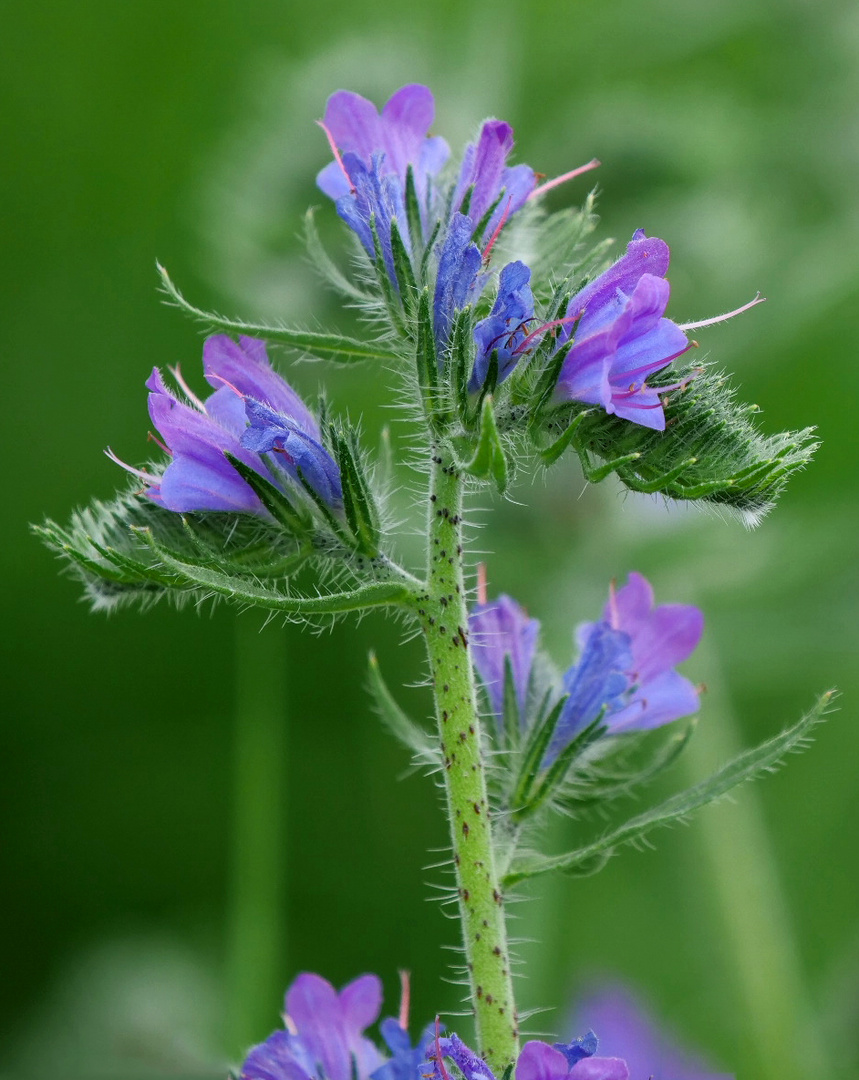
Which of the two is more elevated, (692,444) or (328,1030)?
(692,444)

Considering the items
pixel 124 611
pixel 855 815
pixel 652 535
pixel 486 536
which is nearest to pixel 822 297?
pixel 652 535

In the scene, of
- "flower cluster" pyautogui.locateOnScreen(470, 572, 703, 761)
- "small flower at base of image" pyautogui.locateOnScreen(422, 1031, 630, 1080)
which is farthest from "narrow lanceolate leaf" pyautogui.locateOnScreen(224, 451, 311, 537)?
"small flower at base of image" pyautogui.locateOnScreen(422, 1031, 630, 1080)

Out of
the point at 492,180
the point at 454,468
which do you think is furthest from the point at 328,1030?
the point at 492,180

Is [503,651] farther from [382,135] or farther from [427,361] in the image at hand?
[382,135]

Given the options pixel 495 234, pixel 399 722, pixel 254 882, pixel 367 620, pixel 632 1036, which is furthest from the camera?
pixel 367 620

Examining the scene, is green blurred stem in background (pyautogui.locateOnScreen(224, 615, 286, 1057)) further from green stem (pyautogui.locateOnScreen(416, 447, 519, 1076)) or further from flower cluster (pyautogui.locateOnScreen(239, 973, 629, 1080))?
green stem (pyautogui.locateOnScreen(416, 447, 519, 1076))

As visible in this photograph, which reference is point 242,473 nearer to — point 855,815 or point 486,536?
point 486,536
